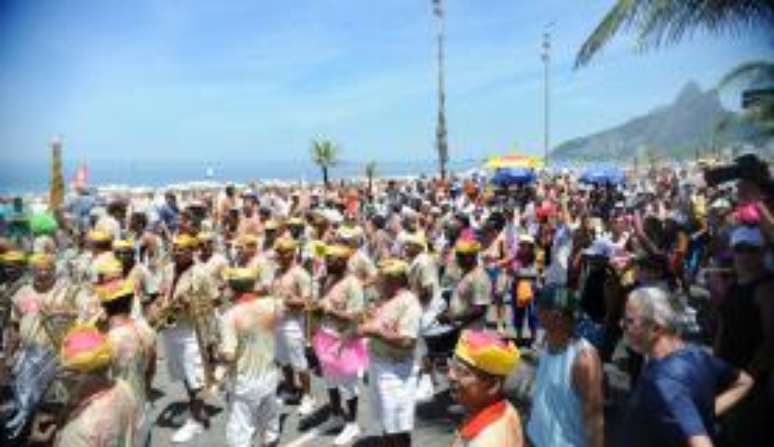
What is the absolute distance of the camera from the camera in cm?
643

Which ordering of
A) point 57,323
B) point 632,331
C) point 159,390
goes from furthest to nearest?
1. point 159,390
2. point 57,323
3. point 632,331

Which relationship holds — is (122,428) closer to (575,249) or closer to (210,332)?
(210,332)

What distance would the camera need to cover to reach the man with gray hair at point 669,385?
443 centimetres

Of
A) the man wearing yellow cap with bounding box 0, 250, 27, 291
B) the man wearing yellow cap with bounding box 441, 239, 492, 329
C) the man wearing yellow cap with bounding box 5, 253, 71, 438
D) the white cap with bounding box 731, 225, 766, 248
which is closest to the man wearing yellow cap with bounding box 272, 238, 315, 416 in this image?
the man wearing yellow cap with bounding box 441, 239, 492, 329

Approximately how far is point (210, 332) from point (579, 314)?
5.65 meters

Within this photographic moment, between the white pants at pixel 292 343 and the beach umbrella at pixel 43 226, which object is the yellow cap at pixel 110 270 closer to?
the white pants at pixel 292 343

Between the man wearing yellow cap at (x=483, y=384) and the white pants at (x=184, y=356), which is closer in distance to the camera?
the man wearing yellow cap at (x=483, y=384)

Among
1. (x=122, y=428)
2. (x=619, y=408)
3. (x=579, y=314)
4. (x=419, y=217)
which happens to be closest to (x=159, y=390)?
(x=619, y=408)

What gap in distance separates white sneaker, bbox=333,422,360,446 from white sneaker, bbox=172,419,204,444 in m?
1.36

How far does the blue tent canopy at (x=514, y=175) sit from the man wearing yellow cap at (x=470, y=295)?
94.3ft

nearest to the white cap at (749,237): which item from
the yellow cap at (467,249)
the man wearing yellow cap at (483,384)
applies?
the man wearing yellow cap at (483,384)

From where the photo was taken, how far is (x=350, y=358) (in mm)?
8984

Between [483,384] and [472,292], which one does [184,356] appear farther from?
[483,384]

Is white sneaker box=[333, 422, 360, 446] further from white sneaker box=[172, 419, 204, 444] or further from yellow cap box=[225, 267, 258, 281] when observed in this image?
yellow cap box=[225, 267, 258, 281]
